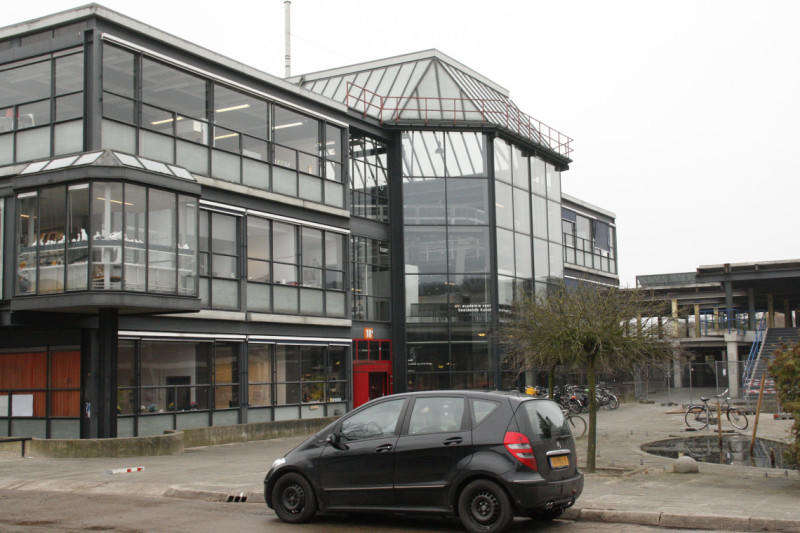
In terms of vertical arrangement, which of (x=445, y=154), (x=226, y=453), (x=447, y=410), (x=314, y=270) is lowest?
(x=226, y=453)

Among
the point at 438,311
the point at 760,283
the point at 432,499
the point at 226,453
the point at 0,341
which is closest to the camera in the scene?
the point at 432,499

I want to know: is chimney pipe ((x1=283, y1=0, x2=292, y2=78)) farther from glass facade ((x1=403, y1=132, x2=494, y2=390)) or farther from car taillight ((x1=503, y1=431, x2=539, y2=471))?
car taillight ((x1=503, y1=431, x2=539, y2=471))

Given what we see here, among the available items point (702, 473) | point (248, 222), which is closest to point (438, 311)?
point (248, 222)

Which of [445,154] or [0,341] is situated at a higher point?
[445,154]

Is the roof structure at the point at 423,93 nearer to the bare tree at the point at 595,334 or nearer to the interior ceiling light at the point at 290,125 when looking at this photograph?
the interior ceiling light at the point at 290,125

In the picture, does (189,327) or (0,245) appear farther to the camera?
(189,327)

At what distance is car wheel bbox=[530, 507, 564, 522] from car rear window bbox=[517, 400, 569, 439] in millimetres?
876

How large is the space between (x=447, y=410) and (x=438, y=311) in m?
23.0

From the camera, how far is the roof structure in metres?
34.7

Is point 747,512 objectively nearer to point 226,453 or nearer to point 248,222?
point 226,453

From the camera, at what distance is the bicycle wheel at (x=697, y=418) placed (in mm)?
25553

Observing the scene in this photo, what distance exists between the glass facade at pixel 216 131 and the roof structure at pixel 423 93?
15.7 feet

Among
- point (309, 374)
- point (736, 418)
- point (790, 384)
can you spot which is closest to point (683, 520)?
point (790, 384)

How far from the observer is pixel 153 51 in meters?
22.7
